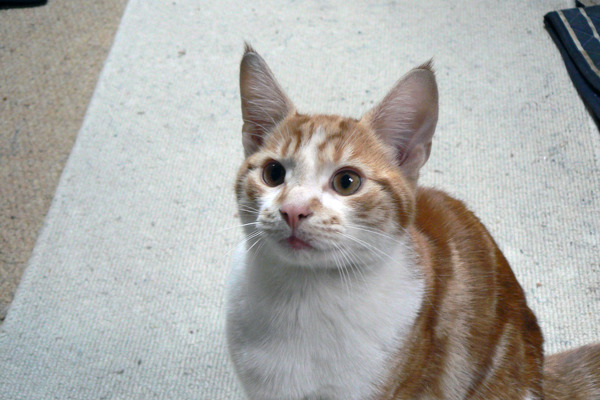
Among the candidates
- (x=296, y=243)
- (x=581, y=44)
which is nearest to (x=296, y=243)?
(x=296, y=243)

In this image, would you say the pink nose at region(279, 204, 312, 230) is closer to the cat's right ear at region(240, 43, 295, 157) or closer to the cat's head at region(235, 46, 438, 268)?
the cat's head at region(235, 46, 438, 268)

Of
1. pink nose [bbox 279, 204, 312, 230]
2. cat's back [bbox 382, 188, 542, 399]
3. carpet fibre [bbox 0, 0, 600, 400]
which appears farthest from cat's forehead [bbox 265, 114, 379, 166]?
carpet fibre [bbox 0, 0, 600, 400]

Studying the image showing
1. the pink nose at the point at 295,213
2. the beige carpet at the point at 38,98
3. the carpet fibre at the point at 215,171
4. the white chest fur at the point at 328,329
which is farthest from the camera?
the beige carpet at the point at 38,98

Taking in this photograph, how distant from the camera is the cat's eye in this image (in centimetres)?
105

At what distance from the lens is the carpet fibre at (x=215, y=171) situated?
58.3 inches

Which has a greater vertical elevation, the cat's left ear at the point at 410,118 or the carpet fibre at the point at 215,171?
the cat's left ear at the point at 410,118

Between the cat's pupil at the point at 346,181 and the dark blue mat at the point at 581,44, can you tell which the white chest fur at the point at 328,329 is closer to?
the cat's pupil at the point at 346,181

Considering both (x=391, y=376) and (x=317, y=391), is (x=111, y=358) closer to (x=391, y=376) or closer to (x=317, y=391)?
(x=317, y=391)

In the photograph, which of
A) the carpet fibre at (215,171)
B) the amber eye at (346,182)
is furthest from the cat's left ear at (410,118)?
the carpet fibre at (215,171)

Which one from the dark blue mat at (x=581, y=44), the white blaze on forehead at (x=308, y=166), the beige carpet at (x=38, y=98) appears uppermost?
the dark blue mat at (x=581, y=44)

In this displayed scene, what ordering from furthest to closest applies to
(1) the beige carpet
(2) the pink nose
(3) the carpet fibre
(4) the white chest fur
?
(1) the beige carpet → (3) the carpet fibre → (4) the white chest fur → (2) the pink nose

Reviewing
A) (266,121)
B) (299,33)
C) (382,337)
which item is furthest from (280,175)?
(299,33)

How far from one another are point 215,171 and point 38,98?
842 millimetres

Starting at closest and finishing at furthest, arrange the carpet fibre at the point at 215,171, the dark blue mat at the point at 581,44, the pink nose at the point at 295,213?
the pink nose at the point at 295,213
the carpet fibre at the point at 215,171
the dark blue mat at the point at 581,44
